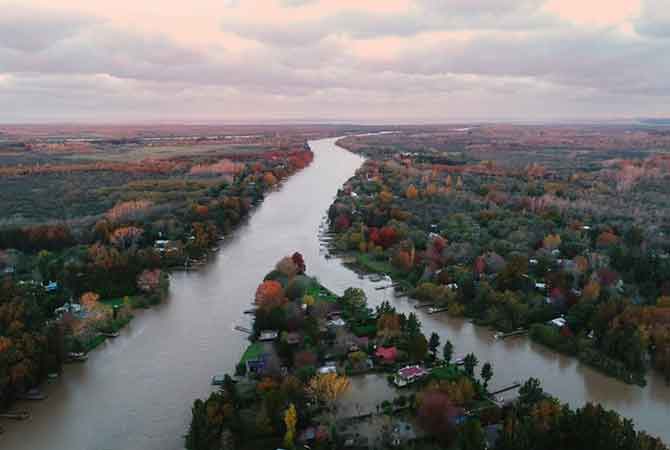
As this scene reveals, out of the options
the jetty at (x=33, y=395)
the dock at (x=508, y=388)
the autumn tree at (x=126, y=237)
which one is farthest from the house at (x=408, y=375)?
the autumn tree at (x=126, y=237)

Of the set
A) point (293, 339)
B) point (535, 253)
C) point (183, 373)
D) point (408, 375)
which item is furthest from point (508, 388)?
point (535, 253)

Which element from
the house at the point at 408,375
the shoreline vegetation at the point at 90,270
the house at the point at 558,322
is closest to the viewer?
the house at the point at 408,375

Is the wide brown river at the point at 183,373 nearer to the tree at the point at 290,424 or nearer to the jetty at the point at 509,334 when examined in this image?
the jetty at the point at 509,334

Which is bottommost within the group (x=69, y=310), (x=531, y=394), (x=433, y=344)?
(x=531, y=394)

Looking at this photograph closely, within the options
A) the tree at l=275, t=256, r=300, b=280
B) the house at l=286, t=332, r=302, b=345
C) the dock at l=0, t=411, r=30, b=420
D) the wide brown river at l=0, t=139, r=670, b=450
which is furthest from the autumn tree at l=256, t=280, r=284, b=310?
the dock at l=0, t=411, r=30, b=420

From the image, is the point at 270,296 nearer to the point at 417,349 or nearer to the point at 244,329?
the point at 244,329

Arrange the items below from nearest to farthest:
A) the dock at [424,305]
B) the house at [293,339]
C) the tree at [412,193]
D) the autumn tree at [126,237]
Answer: the house at [293,339], the dock at [424,305], the autumn tree at [126,237], the tree at [412,193]

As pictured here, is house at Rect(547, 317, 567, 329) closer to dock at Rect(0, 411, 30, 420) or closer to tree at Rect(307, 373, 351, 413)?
tree at Rect(307, 373, 351, 413)
